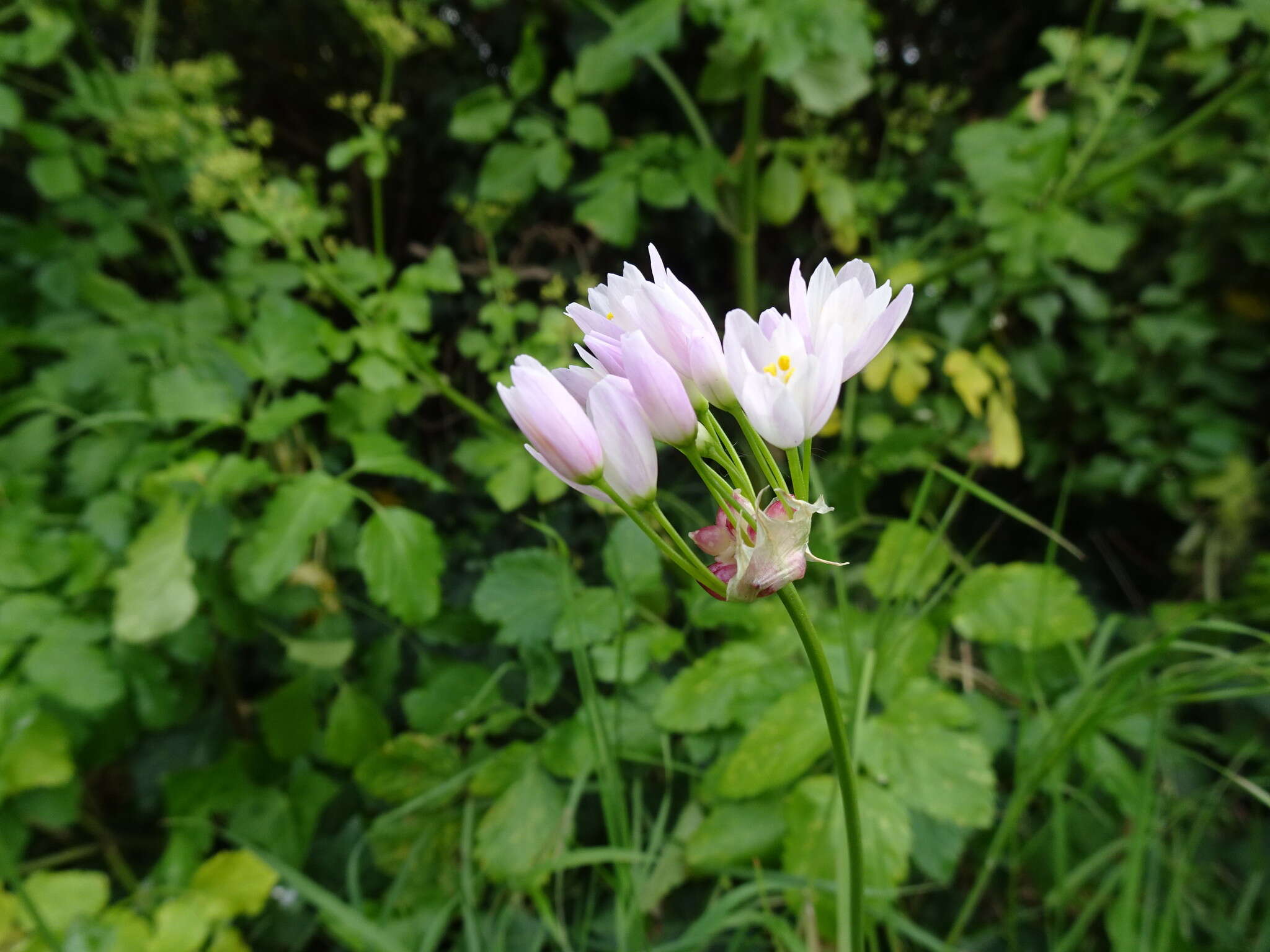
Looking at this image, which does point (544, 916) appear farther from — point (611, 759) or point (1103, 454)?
point (1103, 454)

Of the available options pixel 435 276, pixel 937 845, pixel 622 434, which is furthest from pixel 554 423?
pixel 435 276

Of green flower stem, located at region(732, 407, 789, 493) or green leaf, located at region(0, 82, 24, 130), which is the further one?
green leaf, located at region(0, 82, 24, 130)

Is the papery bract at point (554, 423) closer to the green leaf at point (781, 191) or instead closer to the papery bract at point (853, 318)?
the papery bract at point (853, 318)

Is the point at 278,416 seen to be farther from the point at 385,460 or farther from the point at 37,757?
the point at 37,757

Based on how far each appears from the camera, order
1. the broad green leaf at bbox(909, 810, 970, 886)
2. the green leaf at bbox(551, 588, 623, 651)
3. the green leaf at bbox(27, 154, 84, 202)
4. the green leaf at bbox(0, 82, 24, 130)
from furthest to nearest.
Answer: the green leaf at bbox(27, 154, 84, 202) < the green leaf at bbox(0, 82, 24, 130) < the green leaf at bbox(551, 588, 623, 651) < the broad green leaf at bbox(909, 810, 970, 886)

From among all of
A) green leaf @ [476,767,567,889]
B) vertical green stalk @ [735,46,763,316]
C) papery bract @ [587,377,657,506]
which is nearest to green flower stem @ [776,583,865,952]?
papery bract @ [587,377,657,506]

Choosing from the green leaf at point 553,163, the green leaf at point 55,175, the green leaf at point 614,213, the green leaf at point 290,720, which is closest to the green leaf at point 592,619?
the green leaf at point 290,720

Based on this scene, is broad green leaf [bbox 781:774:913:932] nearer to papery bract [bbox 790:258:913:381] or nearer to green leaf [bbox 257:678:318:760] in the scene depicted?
papery bract [bbox 790:258:913:381]

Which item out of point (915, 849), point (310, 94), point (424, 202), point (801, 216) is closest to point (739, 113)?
point (801, 216)
